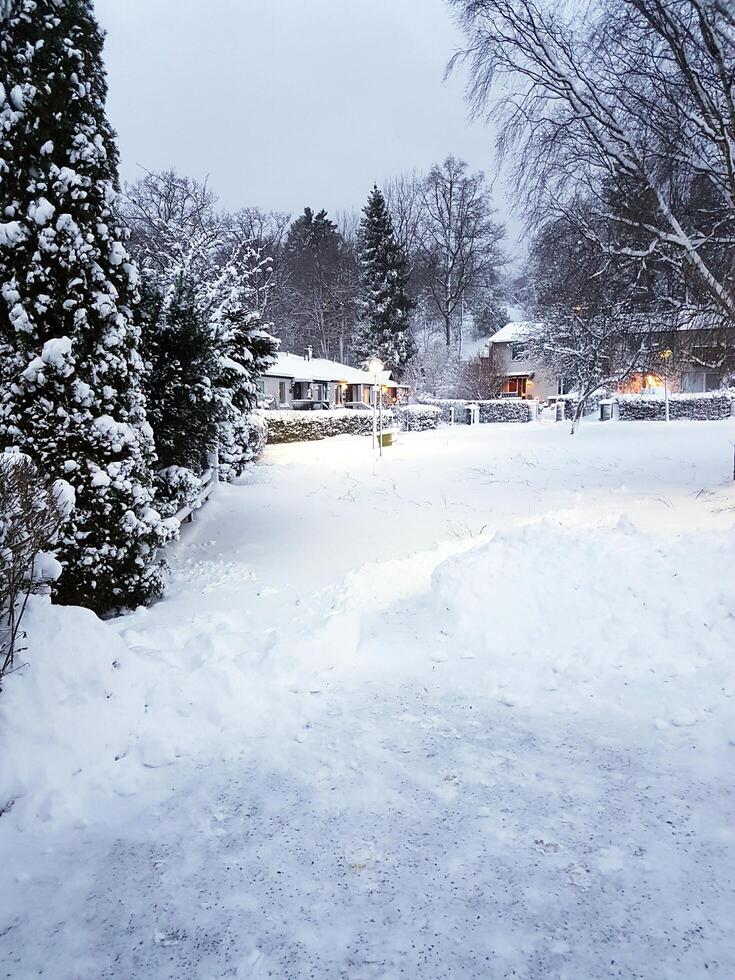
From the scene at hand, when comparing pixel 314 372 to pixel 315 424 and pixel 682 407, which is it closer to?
pixel 315 424

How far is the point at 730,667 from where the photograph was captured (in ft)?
13.7

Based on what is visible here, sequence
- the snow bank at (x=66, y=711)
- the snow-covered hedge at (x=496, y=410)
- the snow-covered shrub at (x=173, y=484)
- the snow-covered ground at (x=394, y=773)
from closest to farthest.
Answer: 1. the snow-covered ground at (x=394, y=773)
2. the snow bank at (x=66, y=711)
3. the snow-covered shrub at (x=173, y=484)
4. the snow-covered hedge at (x=496, y=410)

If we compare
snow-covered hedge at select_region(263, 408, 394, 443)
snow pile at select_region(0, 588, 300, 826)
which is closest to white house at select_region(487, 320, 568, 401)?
snow-covered hedge at select_region(263, 408, 394, 443)

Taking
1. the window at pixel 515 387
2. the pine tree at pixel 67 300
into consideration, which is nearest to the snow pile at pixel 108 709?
the pine tree at pixel 67 300

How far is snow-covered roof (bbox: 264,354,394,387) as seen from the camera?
1428 inches

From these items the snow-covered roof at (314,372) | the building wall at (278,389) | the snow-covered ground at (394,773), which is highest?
the snow-covered roof at (314,372)

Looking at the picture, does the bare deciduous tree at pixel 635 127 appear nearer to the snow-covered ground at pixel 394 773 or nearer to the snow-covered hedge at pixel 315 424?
the snow-covered ground at pixel 394 773

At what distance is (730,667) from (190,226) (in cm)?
2693

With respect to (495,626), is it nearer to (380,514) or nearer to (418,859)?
(418,859)

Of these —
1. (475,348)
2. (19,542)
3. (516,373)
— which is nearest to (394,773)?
(19,542)

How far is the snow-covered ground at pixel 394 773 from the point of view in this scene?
7.22 ft

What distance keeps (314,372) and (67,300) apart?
112 feet

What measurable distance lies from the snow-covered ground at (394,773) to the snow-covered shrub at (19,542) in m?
0.15

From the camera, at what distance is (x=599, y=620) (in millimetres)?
4832
